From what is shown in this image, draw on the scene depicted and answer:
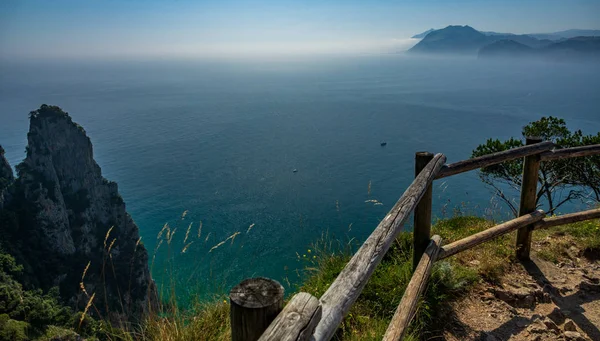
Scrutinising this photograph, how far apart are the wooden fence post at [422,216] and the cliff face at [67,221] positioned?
35.0m

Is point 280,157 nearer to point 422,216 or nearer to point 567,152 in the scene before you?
point 567,152

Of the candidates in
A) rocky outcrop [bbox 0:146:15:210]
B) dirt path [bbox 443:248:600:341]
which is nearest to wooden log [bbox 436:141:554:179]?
dirt path [bbox 443:248:600:341]

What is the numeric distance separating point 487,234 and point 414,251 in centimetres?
108

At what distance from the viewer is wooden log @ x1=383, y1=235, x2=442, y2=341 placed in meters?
2.54

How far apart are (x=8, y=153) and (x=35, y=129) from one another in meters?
50.7

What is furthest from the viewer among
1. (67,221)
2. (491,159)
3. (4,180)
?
(4,180)

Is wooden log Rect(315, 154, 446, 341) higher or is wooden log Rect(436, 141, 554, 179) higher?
wooden log Rect(436, 141, 554, 179)

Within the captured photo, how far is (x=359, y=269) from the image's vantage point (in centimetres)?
195

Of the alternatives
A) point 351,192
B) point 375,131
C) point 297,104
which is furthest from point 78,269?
point 297,104

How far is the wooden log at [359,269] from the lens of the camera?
157 cm

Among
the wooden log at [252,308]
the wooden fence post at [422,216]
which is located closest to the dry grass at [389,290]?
the wooden fence post at [422,216]

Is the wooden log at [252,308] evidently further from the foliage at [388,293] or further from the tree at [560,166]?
the tree at [560,166]

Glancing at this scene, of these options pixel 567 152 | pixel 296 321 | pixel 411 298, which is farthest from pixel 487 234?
pixel 296 321

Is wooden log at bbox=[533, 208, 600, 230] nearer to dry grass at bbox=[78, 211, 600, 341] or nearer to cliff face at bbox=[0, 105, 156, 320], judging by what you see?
dry grass at bbox=[78, 211, 600, 341]
